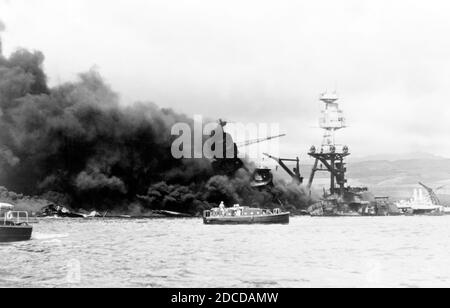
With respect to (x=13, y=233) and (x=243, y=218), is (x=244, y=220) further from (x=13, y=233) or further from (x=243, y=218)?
(x=13, y=233)

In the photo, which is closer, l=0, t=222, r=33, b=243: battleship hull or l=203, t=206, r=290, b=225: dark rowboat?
l=0, t=222, r=33, b=243: battleship hull

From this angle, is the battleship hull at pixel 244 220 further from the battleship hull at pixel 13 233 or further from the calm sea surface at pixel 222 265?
the battleship hull at pixel 13 233

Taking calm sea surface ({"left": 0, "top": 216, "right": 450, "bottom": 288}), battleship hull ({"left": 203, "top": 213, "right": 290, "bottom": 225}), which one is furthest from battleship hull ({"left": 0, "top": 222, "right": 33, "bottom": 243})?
battleship hull ({"left": 203, "top": 213, "right": 290, "bottom": 225})

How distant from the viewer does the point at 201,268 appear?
50.1 meters

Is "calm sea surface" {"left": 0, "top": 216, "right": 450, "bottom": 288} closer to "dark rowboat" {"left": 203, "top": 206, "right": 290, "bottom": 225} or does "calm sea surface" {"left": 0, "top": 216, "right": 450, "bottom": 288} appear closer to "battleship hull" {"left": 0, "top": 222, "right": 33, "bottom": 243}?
"battleship hull" {"left": 0, "top": 222, "right": 33, "bottom": 243}

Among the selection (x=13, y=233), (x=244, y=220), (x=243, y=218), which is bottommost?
(x=13, y=233)

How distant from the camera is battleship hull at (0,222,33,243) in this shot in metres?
76.8

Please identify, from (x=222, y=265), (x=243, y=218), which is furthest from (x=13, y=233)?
(x=243, y=218)

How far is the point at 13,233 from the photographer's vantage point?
7788cm

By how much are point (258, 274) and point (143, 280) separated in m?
8.59
